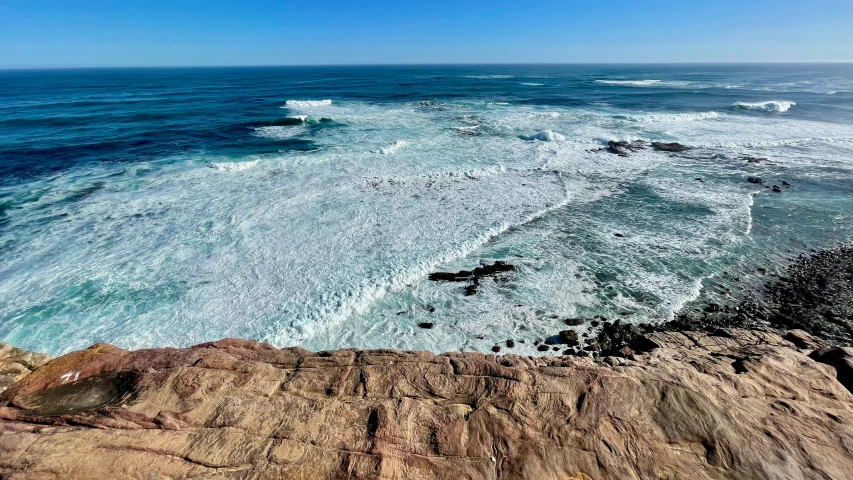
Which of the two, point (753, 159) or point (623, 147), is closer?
point (753, 159)

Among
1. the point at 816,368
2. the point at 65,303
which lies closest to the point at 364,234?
the point at 65,303

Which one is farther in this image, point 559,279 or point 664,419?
point 559,279

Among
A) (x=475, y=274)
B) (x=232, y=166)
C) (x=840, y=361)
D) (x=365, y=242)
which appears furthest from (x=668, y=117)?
(x=232, y=166)

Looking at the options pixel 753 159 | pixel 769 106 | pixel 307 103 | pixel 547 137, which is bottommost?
pixel 753 159

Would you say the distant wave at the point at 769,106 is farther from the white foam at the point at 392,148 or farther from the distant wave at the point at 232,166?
the distant wave at the point at 232,166

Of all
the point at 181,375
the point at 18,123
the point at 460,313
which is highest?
the point at 18,123

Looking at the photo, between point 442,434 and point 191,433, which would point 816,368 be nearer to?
point 442,434

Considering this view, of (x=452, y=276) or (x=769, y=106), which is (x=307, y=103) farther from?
(x=769, y=106)
